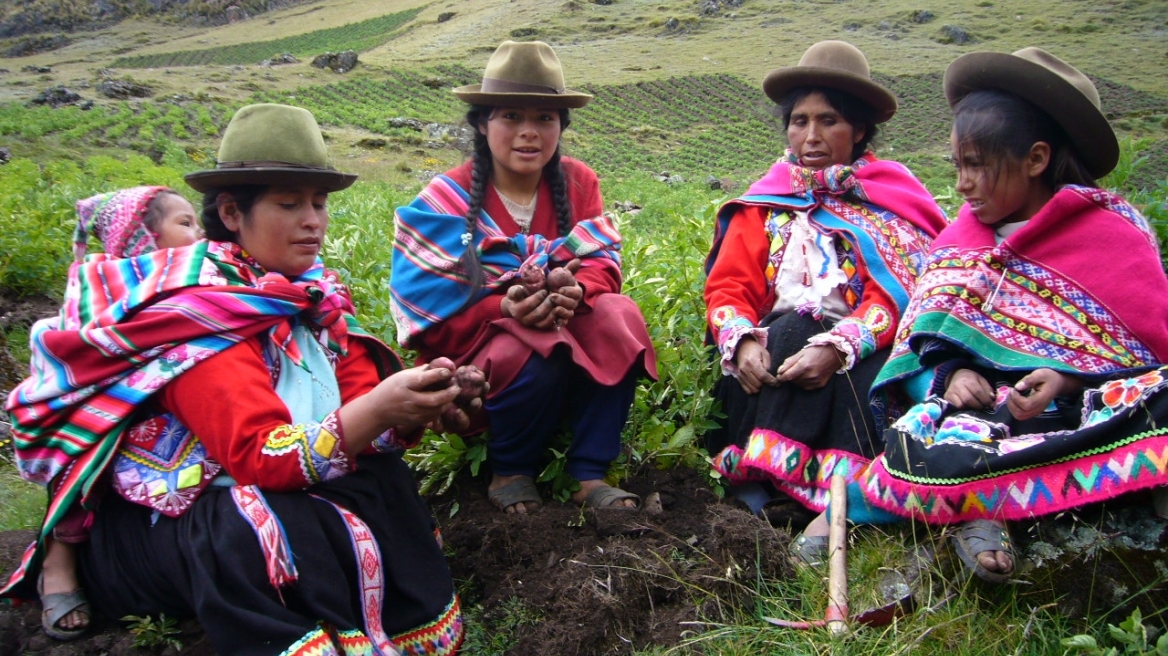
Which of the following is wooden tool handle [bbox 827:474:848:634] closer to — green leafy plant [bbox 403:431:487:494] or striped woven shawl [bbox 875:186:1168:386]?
striped woven shawl [bbox 875:186:1168:386]

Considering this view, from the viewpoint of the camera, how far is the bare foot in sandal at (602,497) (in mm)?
3109

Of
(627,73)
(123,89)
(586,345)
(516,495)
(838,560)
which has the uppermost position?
(586,345)

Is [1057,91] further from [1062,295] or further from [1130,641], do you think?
[1130,641]

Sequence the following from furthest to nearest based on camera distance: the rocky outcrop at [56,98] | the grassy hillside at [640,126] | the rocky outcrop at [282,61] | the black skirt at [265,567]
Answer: the rocky outcrop at [282,61], the rocky outcrop at [56,98], the grassy hillside at [640,126], the black skirt at [265,567]

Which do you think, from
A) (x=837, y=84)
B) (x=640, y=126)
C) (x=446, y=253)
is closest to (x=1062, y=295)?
(x=837, y=84)

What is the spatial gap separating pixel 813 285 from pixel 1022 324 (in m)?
0.85

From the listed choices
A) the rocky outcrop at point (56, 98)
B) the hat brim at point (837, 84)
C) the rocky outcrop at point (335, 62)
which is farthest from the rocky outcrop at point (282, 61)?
the hat brim at point (837, 84)

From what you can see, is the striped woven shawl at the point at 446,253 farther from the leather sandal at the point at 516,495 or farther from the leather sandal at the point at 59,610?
the leather sandal at the point at 59,610

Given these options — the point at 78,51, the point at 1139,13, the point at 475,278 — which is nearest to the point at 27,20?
the point at 78,51

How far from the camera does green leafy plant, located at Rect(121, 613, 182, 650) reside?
2371 mm

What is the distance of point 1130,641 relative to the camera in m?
2.09

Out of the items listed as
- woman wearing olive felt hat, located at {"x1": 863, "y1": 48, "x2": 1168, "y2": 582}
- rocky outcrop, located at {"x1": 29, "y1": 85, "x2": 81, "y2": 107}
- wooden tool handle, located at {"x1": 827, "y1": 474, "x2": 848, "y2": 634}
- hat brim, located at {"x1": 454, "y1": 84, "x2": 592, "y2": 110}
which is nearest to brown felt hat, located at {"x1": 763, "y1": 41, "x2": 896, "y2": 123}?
woman wearing olive felt hat, located at {"x1": 863, "y1": 48, "x2": 1168, "y2": 582}

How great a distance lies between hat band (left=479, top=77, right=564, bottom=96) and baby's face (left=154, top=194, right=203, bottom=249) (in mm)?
1105

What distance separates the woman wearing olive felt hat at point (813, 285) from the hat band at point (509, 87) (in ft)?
2.91
